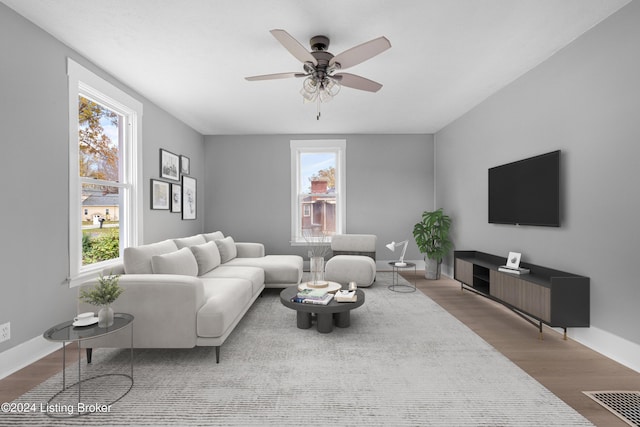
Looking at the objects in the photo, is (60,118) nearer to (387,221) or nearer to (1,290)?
(1,290)

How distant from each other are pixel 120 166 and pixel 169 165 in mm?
939

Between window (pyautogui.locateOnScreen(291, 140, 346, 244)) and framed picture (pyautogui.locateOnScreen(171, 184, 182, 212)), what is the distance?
215cm

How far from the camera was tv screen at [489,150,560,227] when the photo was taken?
9.79 ft

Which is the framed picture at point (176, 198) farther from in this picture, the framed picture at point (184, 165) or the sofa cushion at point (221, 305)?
the sofa cushion at point (221, 305)

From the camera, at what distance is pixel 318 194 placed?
6172 millimetres

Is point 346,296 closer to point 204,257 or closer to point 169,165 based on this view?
point 204,257

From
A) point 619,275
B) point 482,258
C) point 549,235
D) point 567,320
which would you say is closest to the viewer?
point 619,275

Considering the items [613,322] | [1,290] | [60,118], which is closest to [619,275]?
[613,322]

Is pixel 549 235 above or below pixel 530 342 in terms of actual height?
above

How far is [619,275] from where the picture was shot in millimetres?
2383

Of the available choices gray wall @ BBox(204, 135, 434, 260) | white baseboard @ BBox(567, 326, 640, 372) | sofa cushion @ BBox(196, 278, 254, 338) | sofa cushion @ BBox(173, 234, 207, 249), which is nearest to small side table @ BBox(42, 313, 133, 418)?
sofa cushion @ BBox(196, 278, 254, 338)

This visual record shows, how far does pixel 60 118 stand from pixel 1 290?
149 cm

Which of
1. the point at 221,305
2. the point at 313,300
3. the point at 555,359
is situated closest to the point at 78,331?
the point at 221,305

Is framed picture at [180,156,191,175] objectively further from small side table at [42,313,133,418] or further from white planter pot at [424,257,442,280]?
white planter pot at [424,257,442,280]
